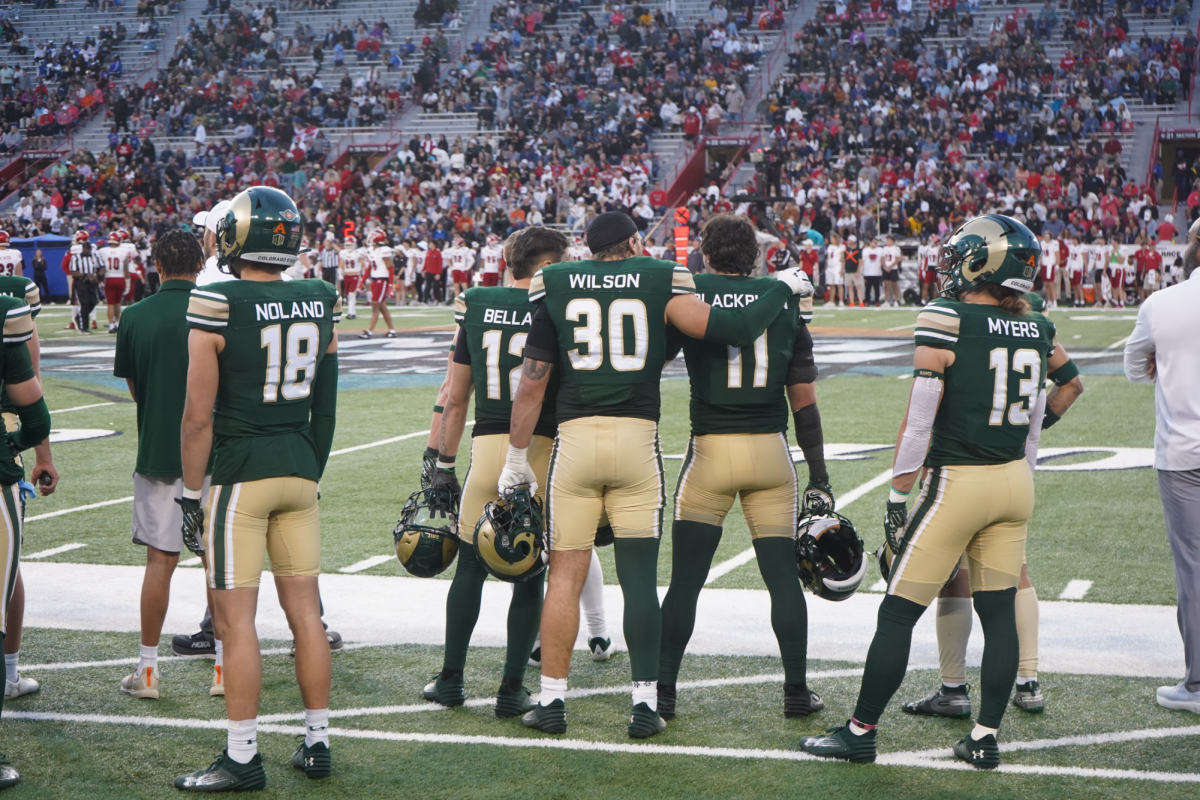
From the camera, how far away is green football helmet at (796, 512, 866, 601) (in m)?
4.71

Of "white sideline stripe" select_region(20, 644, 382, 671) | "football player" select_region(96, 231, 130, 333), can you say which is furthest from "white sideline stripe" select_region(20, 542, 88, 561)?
"football player" select_region(96, 231, 130, 333)

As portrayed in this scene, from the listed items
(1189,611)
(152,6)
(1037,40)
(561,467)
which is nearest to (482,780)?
(561,467)

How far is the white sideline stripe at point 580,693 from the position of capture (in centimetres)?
477

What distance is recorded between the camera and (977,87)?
1323 inches

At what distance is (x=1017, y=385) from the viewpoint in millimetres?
4223

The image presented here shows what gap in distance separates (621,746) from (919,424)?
1.55 metres

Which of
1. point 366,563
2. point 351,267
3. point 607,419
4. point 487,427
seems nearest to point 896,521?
point 607,419

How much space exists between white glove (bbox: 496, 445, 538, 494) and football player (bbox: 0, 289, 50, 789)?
165 cm

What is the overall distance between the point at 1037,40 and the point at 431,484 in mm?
33922

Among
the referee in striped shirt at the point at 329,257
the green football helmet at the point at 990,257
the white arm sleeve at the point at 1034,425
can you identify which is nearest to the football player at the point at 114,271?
the referee in striped shirt at the point at 329,257

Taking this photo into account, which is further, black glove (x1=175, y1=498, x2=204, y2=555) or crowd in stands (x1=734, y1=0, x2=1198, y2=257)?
crowd in stands (x1=734, y1=0, x2=1198, y2=257)

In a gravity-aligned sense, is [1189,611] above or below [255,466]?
below

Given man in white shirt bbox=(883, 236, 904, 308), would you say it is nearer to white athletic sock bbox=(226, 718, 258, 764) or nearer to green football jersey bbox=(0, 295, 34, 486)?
green football jersey bbox=(0, 295, 34, 486)

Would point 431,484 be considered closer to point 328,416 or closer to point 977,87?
point 328,416
